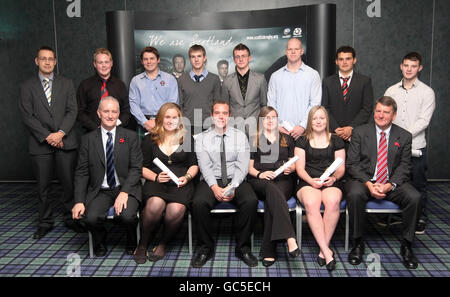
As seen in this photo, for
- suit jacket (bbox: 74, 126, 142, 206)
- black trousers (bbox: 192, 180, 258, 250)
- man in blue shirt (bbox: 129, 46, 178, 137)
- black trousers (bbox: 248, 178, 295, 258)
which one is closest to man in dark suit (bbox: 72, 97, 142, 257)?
suit jacket (bbox: 74, 126, 142, 206)

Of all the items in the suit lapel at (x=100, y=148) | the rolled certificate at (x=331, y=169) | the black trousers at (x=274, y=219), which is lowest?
the black trousers at (x=274, y=219)

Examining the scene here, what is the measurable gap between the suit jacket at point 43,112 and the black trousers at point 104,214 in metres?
0.85

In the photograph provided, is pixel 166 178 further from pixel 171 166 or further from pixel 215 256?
pixel 215 256

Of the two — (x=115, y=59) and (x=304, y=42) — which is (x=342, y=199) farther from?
(x=115, y=59)

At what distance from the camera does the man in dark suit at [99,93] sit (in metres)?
4.01

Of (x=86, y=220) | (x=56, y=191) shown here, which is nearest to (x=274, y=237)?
(x=86, y=220)

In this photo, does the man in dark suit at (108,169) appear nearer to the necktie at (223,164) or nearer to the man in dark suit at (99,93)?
the man in dark suit at (99,93)

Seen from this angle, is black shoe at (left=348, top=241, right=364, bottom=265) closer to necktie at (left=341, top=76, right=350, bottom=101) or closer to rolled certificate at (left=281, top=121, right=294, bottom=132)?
A: rolled certificate at (left=281, top=121, right=294, bottom=132)

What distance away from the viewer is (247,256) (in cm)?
325

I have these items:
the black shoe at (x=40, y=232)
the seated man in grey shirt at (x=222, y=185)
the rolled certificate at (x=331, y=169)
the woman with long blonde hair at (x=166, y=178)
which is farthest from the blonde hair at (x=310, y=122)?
the black shoe at (x=40, y=232)

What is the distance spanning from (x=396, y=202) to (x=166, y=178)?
190 centimetres

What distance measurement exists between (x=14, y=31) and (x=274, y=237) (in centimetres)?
491
